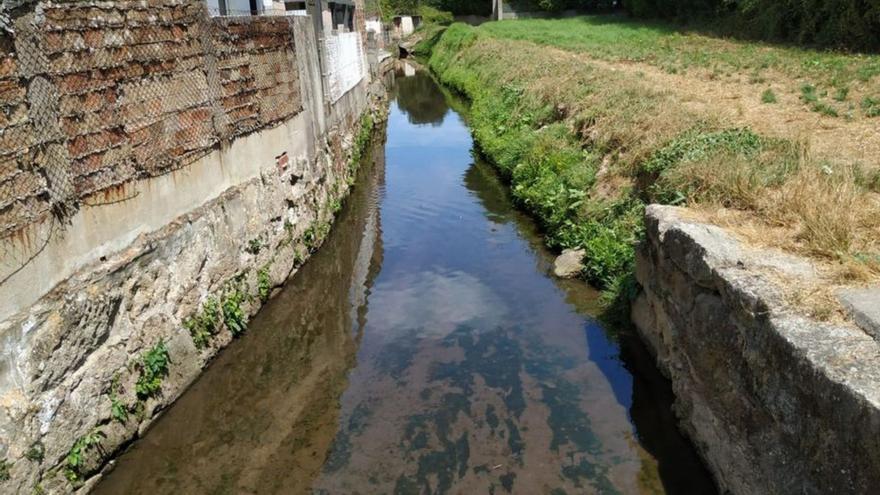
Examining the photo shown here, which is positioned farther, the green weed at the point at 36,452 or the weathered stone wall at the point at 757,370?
the green weed at the point at 36,452

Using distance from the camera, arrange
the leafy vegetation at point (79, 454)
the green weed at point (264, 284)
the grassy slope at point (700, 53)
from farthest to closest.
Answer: the grassy slope at point (700, 53), the green weed at point (264, 284), the leafy vegetation at point (79, 454)

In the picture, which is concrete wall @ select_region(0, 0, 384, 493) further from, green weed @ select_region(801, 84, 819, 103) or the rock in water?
green weed @ select_region(801, 84, 819, 103)

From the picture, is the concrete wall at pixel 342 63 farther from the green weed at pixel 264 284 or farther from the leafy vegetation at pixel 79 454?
the leafy vegetation at pixel 79 454

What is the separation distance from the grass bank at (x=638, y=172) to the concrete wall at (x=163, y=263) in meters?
4.46

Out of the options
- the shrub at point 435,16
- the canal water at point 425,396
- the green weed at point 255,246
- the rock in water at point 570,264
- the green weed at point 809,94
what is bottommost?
the canal water at point 425,396

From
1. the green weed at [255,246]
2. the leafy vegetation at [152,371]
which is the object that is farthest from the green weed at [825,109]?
the leafy vegetation at [152,371]

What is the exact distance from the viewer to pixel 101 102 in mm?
6387

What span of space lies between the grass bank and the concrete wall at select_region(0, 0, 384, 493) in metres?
4.46

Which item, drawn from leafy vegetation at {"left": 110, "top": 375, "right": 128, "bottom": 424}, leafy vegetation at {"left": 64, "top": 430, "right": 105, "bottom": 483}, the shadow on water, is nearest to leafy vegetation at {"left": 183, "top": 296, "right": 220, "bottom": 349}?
the shadow on water

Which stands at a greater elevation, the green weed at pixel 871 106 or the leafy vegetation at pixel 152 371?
the green weed at pixel 871 106

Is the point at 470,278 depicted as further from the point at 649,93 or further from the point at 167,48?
the point at 649,93

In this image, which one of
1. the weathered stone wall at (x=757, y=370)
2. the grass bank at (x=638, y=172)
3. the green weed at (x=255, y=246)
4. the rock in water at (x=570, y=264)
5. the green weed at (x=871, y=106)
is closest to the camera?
the weathered stone wall at (x=757, y=370)

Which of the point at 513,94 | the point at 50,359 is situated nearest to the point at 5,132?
the point at 50,359

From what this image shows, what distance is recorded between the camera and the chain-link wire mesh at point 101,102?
5332mm
